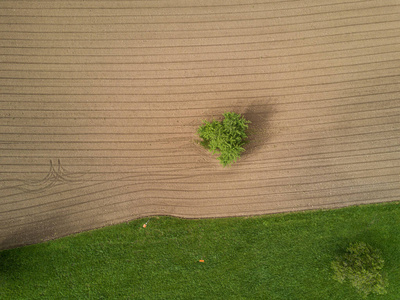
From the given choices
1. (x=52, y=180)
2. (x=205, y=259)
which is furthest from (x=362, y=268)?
(x=52, y=180)

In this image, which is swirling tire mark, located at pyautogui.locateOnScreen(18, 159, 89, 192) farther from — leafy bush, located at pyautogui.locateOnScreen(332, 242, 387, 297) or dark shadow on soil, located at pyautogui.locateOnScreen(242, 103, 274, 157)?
leafy bush, located at pyautogui.locateOnScreen(332, 242, 387, 297)

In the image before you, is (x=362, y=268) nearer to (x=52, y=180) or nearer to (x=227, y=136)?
(x=227, y=136)

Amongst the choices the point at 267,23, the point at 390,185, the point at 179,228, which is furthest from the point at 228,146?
the point at 390,185

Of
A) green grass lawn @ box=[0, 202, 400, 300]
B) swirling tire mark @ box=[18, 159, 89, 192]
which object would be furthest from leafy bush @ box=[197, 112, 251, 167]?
swirling tire mark @ box=[18, 159, 89, 192]

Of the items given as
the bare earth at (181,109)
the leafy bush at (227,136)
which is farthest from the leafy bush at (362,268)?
the leafy bush at (227,136)

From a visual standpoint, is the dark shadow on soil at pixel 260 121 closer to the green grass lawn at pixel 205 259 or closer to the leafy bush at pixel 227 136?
the leafy bush at pixel 227 136

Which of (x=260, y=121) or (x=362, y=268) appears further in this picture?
(x=260, y=121)

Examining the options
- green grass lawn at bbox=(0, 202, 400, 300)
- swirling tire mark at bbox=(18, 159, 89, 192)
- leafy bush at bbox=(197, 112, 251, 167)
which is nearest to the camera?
leafy bush at bbox=(197, 112, 251, 167)
